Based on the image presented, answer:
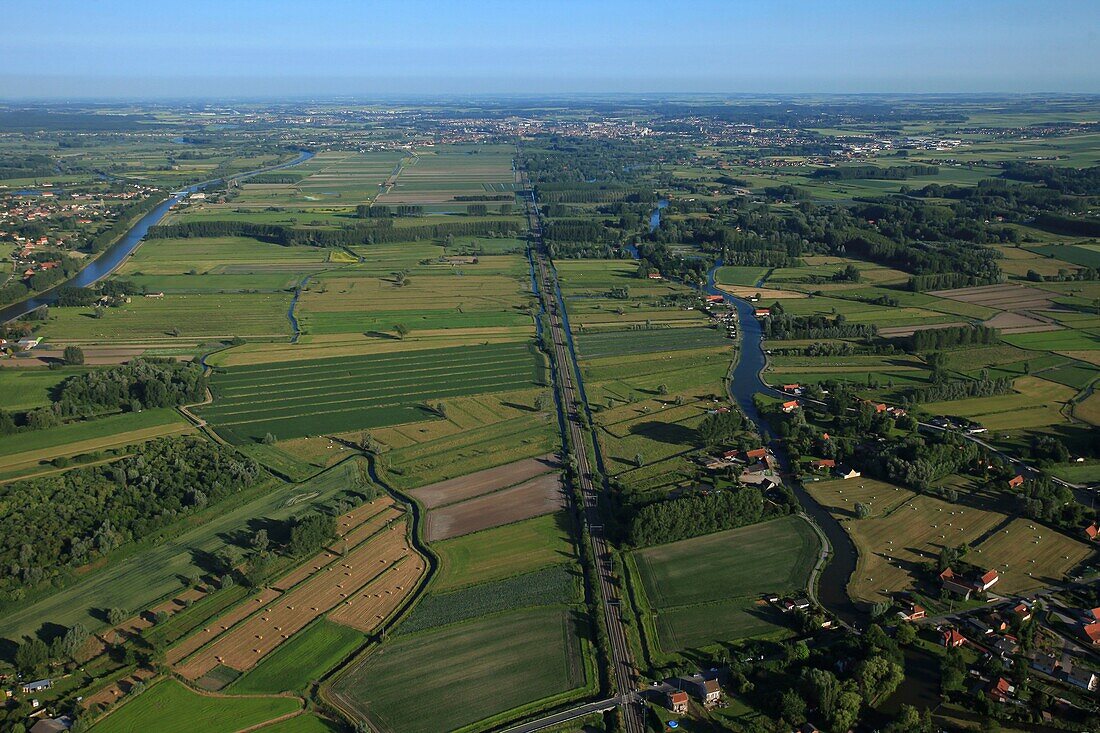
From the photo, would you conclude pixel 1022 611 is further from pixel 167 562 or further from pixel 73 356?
pixel 73 356

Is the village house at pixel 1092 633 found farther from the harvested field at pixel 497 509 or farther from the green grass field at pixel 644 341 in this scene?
the green grass field at pixel 644 341

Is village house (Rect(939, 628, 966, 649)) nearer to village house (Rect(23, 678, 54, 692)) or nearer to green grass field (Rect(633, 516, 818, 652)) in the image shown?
green grass field (Rect(633, 516, 818, 652))

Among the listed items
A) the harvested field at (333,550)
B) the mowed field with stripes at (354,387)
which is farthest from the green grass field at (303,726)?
the mowed field with stripes at (354,387)

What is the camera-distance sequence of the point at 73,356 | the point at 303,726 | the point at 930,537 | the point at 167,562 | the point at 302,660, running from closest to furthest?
the point at 303,726 → the point at 302,660 → the point at 167,562 → the point at 930,537 → the point at 73,356

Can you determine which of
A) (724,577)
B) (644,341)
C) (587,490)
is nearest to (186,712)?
(587,490)

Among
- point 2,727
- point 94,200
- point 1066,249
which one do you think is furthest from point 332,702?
point 94,200

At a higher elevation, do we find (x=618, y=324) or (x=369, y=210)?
(x=369, y=210)

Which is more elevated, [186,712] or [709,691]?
[709,691]

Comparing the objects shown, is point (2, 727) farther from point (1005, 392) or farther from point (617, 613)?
point (1005, 392)
